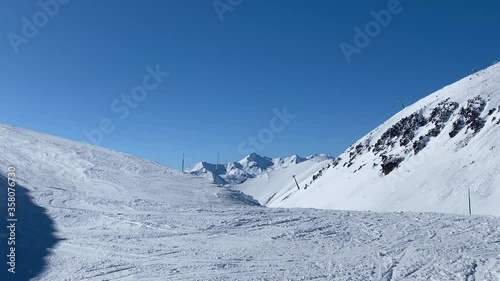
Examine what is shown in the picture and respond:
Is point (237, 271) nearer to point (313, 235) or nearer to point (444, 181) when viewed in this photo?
point (313, 235)

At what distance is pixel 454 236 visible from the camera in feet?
41.9

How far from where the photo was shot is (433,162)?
48250 millimetres

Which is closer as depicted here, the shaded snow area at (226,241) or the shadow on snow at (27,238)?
the shaded snow area at (226,241)

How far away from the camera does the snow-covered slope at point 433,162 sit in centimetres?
3906

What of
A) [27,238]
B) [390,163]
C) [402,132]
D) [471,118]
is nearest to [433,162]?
[390,163]

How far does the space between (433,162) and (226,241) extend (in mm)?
40633

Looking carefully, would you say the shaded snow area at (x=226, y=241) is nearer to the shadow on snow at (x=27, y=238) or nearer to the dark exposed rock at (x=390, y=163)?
the shadow on snow at (x=27, y=238)

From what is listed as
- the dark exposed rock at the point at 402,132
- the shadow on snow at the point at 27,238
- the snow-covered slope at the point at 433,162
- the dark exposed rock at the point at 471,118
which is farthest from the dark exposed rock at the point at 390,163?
the shadow on snow at the point at 27,238

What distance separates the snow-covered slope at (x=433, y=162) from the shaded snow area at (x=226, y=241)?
22923mm

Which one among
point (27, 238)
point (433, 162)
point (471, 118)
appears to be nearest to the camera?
point (27, 238)

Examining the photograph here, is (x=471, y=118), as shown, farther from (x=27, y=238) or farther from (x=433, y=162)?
(x=27, y=238)

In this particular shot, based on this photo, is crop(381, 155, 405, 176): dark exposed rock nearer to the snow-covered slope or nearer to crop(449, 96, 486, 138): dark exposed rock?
the snow-covered slope

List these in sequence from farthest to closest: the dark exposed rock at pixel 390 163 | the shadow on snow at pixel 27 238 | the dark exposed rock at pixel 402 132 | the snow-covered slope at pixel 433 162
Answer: the dark exposed rock at pixel 402 132 < the dark exposed rock at pixel 390 163 < the snow-covered slope at pixel 433 162 < the shadow on snow at pixel 27 238

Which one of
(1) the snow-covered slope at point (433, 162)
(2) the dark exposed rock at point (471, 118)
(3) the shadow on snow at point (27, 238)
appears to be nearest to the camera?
(3) the shadow on snow at point (27, 238)
